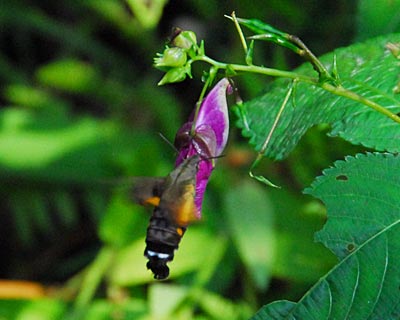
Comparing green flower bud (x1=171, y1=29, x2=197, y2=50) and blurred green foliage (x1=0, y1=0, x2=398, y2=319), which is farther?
blurred green foliage (x1=0, y1=0, x2=398, y2=319)

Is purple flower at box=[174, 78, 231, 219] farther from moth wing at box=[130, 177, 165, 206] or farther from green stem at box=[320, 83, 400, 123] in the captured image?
green stem at box=[320, 83, 400, 123]

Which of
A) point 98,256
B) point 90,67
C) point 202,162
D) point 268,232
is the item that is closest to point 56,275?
point 98,256

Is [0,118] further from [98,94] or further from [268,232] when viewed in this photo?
[268,232]

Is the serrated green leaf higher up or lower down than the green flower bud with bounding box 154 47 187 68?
lower down

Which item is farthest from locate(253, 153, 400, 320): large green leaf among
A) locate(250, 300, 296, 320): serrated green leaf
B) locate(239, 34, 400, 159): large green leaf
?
locate(239, 34, 400, 159): large green leaf

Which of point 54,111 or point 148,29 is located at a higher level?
point 148,29

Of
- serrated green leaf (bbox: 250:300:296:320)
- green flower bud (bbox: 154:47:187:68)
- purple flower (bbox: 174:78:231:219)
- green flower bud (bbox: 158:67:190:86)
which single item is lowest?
serrated green leaf (bbox: 250:300:296:320)

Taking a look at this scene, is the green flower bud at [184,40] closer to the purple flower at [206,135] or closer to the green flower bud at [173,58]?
the green flower bud at [173,58]
